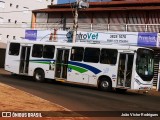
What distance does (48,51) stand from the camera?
27422 millimetres

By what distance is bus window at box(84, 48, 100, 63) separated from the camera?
2484cm

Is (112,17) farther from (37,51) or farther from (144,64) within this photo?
(144,64)

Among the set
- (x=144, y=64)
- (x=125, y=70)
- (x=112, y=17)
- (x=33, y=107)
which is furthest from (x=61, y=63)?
(x=33, y=107)

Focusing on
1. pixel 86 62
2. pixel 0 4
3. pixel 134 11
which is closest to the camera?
pixel 86 62

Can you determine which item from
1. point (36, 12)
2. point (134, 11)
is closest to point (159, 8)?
point (134, 11)

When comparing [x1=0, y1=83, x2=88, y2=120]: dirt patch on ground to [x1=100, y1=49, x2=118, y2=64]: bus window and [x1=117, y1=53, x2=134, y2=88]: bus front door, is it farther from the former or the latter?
[x1=100, y1=49, x2=118, y2=64]: bus window

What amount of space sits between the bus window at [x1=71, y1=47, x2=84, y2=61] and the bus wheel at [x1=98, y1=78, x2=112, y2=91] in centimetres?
209

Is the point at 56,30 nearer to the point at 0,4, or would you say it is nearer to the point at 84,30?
the point at 84,30

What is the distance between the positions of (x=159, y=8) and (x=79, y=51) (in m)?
9.93

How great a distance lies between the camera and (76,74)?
25.6 m

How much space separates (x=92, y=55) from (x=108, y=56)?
4.11ft

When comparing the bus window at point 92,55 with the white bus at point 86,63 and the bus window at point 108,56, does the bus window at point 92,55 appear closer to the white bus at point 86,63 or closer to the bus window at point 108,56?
the white bus at point 86,63

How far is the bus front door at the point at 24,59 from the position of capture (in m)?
28.6

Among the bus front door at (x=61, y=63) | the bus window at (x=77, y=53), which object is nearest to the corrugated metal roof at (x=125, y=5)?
the bus window at (x=77, y=53)
